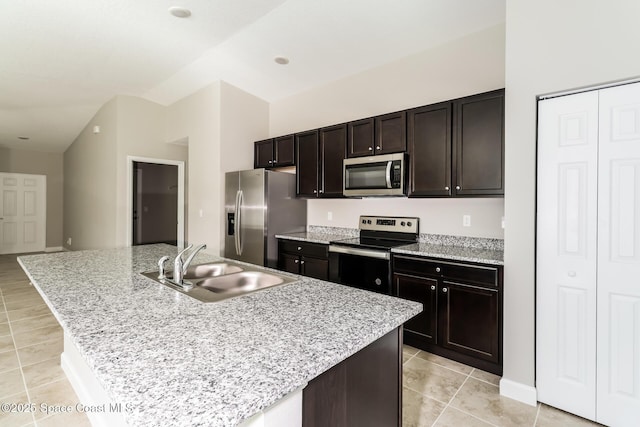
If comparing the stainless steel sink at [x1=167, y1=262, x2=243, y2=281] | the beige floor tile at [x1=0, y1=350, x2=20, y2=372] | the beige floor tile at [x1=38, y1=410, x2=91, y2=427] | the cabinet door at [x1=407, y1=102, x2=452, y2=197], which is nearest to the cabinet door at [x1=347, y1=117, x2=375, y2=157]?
the cabinet door at [x1=407, y1=102, x2=452, y2=197]

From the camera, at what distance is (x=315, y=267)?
354cm

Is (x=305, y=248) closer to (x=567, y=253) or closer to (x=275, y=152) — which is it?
(x=275, y=152)

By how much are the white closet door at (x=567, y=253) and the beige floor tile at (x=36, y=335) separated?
4099mm

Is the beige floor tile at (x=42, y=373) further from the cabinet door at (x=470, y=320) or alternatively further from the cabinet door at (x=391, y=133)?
the cabinet door at (x=391, y=133)

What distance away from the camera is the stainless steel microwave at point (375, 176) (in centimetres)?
301

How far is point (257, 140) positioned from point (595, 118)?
3.97 metres

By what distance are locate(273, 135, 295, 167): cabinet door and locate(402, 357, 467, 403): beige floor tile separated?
106 inches

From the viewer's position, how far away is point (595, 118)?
1.84m

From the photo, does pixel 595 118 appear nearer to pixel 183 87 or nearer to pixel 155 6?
pixel 155 6

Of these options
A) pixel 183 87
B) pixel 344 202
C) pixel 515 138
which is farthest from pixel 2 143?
pixel 515 138

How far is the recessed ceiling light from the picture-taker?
296cm

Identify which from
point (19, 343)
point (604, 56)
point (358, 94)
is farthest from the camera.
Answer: point (358, 94)

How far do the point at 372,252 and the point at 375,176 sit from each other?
2.52 ft

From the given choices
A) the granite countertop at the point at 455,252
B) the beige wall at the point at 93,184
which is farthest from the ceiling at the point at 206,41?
the granite countertop at the point at 455,252
